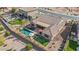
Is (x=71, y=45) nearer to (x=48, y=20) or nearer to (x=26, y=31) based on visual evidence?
(x=48, y=20)

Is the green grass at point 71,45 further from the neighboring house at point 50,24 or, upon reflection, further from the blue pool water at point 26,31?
the blue pool water at point 26,31

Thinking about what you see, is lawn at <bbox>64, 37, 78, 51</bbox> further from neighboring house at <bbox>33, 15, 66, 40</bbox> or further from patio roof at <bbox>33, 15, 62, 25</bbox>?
patio roof at <bbox>33, 15, 62, 25</bbox>

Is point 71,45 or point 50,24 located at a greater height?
point 50,24

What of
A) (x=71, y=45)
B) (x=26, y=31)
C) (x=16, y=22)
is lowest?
(x=71, y=45)

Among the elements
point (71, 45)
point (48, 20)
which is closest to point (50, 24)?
point (48, 20)

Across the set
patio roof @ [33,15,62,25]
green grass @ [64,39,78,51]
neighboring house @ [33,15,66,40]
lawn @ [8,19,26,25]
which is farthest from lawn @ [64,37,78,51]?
lawn @ [8,19,26,25]
